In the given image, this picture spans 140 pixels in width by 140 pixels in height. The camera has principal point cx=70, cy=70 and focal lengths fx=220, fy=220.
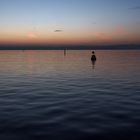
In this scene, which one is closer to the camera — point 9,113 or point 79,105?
point 9,113

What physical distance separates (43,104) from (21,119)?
3.39 meters

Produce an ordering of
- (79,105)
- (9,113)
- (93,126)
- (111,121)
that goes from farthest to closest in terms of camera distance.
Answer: (79,105)
(9,113)
(111,121)
(93,126)

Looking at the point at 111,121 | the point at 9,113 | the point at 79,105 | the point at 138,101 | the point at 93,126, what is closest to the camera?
the point at 93,126

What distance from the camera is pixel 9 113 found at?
12.4 metres

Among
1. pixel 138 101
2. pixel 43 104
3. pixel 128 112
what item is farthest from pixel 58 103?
pixel 138 101

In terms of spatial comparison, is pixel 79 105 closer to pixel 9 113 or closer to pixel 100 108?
pixel 100 108

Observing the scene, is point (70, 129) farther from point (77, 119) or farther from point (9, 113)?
point (9, 113)

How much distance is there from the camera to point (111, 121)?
1096 centimetres

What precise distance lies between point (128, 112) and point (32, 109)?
5.68 metres

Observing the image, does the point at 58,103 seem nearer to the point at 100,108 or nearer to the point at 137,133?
the point at 100,108

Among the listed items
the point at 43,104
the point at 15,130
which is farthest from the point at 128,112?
the point at 15,130

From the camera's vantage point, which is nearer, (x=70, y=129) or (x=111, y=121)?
(x=70, y=129)

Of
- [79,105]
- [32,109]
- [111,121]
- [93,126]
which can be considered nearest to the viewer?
[93,126]

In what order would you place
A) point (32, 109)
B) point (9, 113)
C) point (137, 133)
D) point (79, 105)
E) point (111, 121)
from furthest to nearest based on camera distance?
point (79, 105), point (32, 109), point (9, 113), point (111, 121), point (137, 133)
